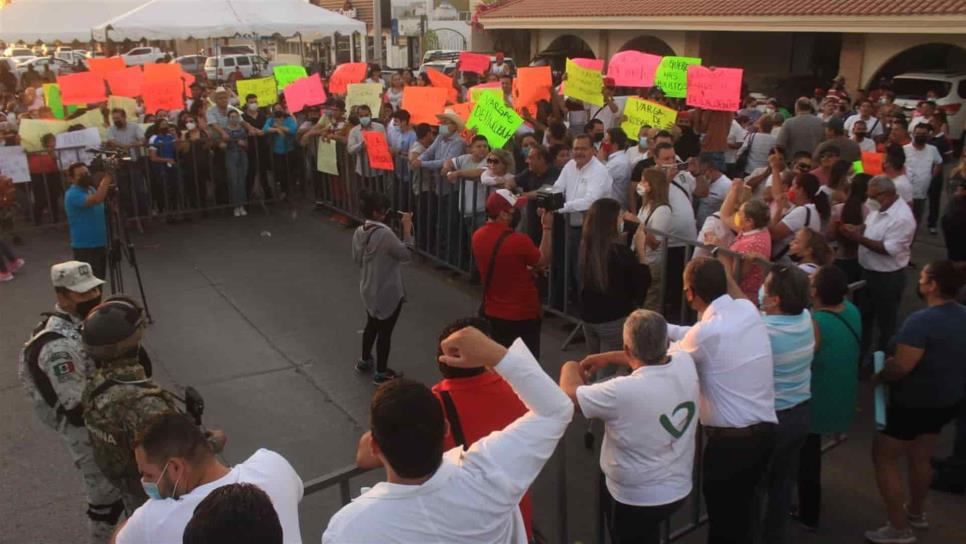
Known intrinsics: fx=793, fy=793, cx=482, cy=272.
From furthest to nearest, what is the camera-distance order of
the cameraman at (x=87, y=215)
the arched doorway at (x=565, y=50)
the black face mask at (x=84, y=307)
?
the arched doorway at (x=565, y=50)
the cameraman at (x=87, y=215)
the black face mask at (x=84, y=307)

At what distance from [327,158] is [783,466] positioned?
917 cm

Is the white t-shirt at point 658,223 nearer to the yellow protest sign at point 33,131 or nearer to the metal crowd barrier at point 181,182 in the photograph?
the metal crowd barrier at point 181,182

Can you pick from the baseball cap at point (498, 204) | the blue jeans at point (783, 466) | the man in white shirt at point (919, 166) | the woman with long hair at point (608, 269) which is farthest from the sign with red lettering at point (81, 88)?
the blue jeans at point (783, 466)

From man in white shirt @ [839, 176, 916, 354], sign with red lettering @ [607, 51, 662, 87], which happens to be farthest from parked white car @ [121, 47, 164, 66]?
man in white shirt @ [839, 176, 916, 354]

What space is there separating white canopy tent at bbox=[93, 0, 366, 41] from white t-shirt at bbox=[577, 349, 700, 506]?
52.8 ft

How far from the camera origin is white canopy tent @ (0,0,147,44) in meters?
19.6

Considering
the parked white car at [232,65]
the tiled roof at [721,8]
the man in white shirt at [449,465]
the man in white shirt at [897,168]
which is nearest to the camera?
the man in white shirt at [449,465]

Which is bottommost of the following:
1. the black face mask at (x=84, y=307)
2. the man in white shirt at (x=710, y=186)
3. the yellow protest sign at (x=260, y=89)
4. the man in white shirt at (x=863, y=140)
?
the black face mask at (x=84, y=307)

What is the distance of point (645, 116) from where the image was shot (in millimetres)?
9539

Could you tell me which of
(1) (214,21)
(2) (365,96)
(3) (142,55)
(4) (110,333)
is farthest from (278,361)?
(3) (142,55)

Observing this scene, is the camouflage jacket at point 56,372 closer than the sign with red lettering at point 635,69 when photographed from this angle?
Yes

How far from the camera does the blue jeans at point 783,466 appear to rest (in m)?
4.19

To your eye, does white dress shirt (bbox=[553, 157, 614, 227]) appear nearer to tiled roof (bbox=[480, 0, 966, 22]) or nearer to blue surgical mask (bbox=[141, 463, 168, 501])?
blue surgical mask (bbox=[141, 463, 168, 501])

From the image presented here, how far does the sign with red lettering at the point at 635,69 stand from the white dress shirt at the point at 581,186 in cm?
589
